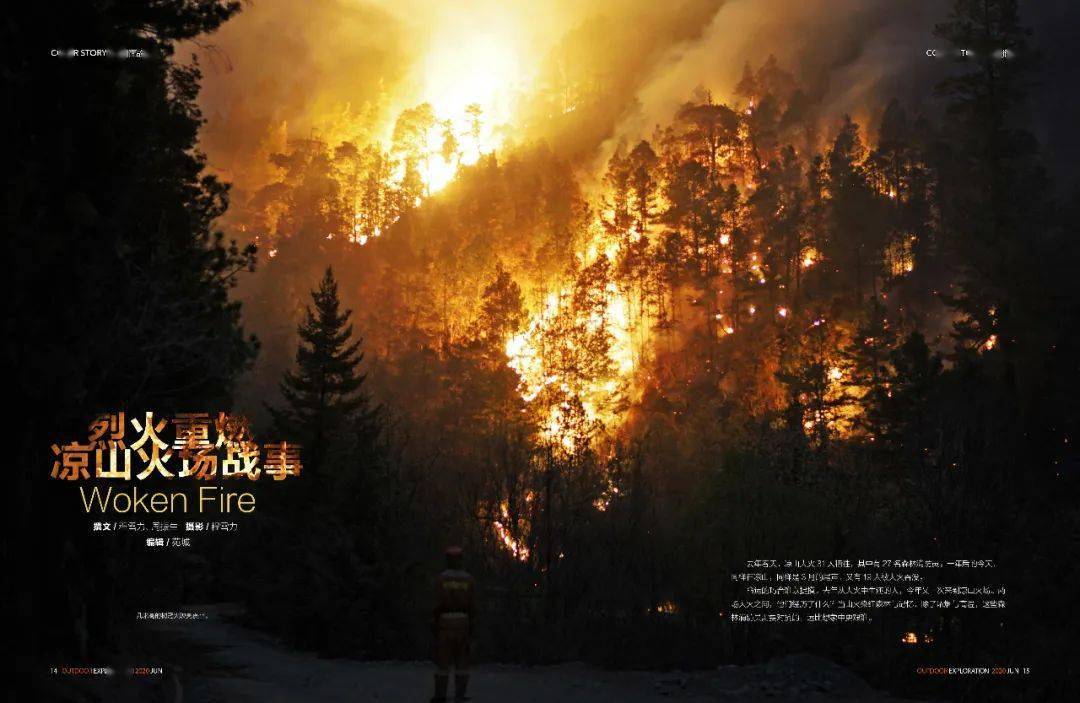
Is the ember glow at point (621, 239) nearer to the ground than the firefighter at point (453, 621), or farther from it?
farther from it

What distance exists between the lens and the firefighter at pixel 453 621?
1197 centimetres

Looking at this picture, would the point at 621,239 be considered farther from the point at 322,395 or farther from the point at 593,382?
the point at 322,395

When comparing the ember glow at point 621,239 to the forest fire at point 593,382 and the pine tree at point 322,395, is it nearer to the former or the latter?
the forest fire at point 593,382

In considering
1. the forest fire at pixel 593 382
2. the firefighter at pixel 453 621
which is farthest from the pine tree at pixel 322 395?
the firefighter at pixel 453 621

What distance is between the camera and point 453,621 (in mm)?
11977

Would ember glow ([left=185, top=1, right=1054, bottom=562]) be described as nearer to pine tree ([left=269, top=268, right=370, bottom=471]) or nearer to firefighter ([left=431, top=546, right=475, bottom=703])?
pine tree ([left=269, top=268, right=370, bottom=471])

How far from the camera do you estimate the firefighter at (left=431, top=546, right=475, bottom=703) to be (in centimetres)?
1197

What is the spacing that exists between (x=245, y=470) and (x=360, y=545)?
450cm

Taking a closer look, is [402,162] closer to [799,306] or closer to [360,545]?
[799,306]

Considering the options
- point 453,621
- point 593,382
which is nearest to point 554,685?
point 453,621

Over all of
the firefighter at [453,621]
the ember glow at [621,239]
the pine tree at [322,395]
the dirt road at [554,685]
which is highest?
the ember glow at [621,239]

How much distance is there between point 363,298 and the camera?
108 metres

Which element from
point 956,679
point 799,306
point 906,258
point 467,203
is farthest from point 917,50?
point 956,679

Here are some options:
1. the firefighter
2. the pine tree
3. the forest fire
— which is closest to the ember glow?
the forest fire
